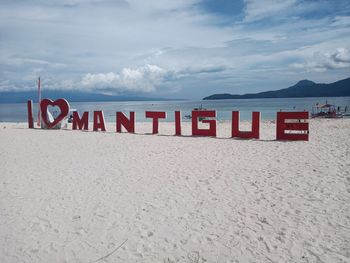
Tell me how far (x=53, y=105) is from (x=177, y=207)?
15953 millimetres

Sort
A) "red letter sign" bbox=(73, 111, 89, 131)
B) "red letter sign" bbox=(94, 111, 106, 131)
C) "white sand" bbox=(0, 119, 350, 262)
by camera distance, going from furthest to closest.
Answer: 1. "red letter sign" bbox=(73, 111, 89, 131)
2. "red letter sign" bbox=(94, 111, 106, 131)
3. "white sand" bbox=(0, 119, 350, 262)

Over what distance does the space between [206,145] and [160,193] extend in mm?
6466

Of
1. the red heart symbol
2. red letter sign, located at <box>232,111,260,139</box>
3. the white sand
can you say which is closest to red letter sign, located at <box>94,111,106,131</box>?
the red heart symbol

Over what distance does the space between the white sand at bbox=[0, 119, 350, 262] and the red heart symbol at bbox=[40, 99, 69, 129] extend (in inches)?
320

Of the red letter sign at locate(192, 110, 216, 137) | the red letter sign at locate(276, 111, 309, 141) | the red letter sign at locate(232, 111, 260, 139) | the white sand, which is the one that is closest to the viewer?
the white sand

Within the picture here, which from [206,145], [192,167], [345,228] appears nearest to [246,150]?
[206,145]

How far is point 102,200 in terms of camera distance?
6.48 m

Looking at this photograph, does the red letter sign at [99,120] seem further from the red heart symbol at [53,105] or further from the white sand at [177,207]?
the white sand at [177,207]

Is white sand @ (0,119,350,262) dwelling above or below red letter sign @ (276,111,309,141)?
below

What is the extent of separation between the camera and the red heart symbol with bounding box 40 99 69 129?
18.9m

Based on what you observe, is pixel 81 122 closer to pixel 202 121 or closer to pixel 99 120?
pixel 99 120

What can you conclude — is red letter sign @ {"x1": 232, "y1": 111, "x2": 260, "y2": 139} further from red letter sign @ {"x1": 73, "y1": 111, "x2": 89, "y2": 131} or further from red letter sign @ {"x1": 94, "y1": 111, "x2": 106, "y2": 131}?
red letter sign @ {"x1": 73, "y1": 111, "x2": 89, "y2": 131}

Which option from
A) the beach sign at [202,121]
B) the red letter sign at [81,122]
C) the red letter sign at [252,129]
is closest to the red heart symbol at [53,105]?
the beach sign at [202,121]

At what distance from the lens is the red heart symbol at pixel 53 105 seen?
18.9 metres
